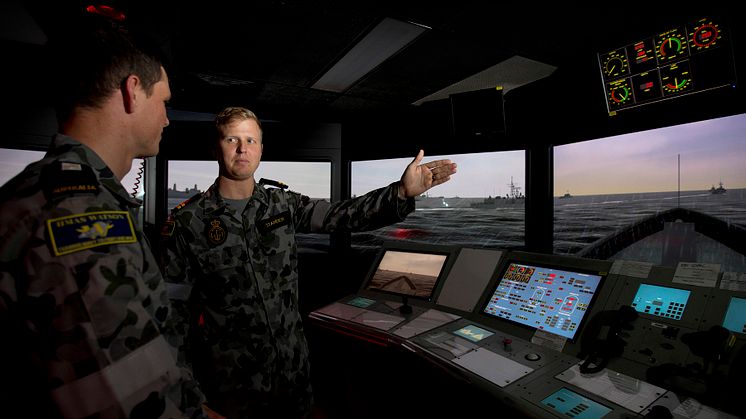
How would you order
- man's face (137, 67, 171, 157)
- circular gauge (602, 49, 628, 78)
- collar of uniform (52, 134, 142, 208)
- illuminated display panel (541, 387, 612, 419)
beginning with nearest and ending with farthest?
collar of uniform (52, 134, 142, 208) → man's face (137, 67, 171, 157) → illuminated display panel (541, 387, 612, 419) → circular gauge (602, 49, 628, 78)

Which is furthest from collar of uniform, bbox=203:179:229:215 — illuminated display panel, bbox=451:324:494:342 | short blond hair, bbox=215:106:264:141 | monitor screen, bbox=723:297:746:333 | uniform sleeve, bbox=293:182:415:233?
monitor screen, bbox=723:297:746:333

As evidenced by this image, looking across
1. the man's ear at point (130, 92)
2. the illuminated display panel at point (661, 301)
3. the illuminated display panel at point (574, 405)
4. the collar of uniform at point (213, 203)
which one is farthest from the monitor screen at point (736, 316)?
the collar of uniform at point (213, 203)

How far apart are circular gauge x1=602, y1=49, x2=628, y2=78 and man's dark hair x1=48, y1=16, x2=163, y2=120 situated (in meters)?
2.59

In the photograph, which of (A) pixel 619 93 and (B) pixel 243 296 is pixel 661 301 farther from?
(B) pixel 243 296

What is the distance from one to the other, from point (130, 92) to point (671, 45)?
2590mm

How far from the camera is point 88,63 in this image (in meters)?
0.77

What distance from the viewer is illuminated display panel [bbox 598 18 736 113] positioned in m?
1.85

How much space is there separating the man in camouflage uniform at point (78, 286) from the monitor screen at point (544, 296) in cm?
156

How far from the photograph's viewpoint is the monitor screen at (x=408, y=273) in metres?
2.51

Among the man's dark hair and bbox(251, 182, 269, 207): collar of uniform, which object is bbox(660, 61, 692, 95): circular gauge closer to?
bbox(251, 182, 269, 207): collar of uniform

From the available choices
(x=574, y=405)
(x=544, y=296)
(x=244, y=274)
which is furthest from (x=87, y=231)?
(x=544, y=296)

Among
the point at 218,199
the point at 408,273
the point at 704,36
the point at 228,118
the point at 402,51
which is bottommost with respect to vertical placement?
the point at 408,273

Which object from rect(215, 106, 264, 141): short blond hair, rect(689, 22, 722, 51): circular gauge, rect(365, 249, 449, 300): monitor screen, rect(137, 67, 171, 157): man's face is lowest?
rect(365, 249, 449, 300): monitor screen

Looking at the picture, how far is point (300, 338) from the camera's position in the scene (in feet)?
5.96
